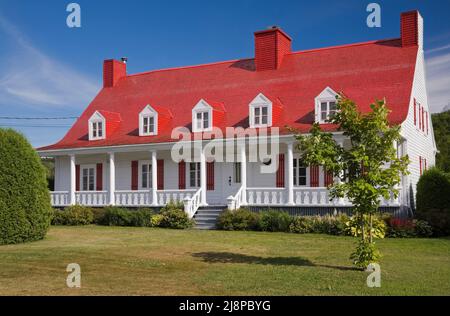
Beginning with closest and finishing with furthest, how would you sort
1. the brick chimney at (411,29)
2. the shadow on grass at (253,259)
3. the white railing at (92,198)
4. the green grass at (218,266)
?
the green grass at (218,266), the shadow on grass at (253,259), the brick chimney at (411,29), the white railing at (92,198)

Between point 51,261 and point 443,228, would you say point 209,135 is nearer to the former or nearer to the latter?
point 443,228

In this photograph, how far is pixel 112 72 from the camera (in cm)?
3309

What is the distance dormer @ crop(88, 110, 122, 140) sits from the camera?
28.6 m

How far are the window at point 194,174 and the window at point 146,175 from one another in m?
2.49

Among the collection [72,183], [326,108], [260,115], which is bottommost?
[72,183]

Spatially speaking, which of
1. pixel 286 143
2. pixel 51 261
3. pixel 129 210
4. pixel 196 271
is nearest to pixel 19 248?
pixel 51 261

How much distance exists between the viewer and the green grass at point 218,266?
9.52m

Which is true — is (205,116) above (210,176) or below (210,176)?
above

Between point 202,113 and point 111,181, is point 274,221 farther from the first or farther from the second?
point 111,181

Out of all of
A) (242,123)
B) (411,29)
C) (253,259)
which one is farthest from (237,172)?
(253,259)

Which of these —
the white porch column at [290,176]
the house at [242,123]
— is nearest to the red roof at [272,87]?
the house at [242,123]

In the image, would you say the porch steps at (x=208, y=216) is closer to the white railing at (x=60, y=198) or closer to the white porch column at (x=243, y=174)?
the white porch column at (x=243, y=174)

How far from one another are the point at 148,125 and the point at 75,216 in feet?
18.8

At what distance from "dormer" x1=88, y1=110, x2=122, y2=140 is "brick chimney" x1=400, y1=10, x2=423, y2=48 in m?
15.2
